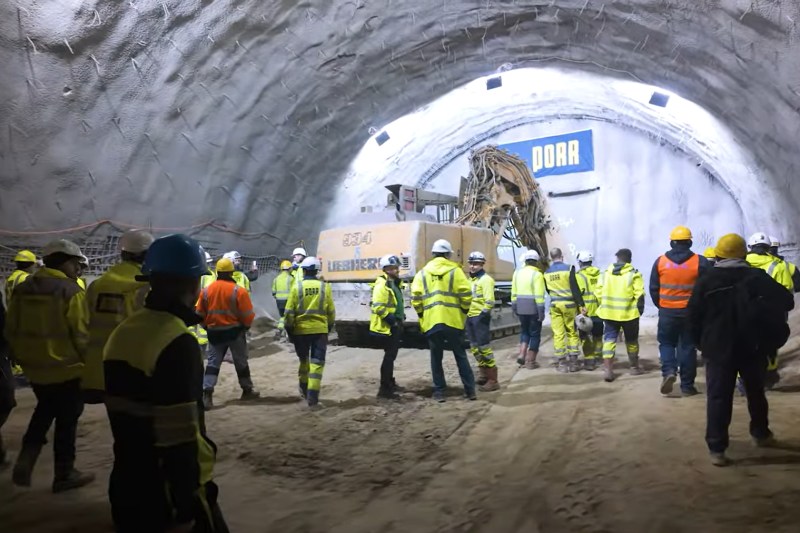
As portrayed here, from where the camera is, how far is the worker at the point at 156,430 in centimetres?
180

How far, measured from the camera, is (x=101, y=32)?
6680mm

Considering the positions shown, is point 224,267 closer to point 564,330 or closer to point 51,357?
point 51,357

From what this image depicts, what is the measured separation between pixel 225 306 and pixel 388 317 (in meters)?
1.83

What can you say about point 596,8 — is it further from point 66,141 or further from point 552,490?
point 66,141

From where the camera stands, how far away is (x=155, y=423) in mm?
1790

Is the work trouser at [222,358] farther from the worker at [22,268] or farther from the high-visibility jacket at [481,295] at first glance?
the high-visibility jacket at [481,295]

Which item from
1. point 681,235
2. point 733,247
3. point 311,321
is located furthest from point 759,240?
point 311,321

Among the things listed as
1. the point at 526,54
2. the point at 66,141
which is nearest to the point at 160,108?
the point at 66,141

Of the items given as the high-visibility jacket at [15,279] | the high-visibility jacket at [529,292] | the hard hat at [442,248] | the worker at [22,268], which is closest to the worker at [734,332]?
the hard hat at [442,248]

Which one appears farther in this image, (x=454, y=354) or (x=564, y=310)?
(x=564, y=310)

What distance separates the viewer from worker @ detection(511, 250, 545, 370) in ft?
26.3

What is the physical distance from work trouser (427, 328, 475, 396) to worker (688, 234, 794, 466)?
2611 mm

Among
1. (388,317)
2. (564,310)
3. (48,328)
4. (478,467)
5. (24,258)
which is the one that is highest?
(24,258)

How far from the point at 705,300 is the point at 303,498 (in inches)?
122
